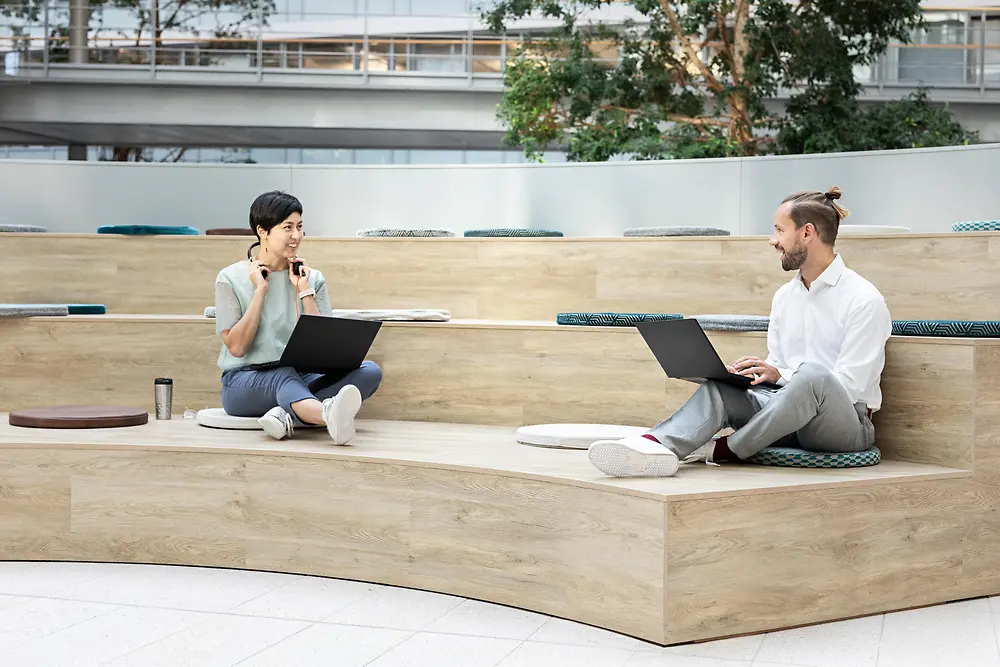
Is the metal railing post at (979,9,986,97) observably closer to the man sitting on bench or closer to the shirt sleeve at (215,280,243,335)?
the man sitting on bench

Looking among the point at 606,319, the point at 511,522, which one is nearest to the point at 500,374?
the point at 606,319

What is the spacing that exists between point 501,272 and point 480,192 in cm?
83

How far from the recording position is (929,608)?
107 inches

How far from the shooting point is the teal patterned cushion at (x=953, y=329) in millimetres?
2888

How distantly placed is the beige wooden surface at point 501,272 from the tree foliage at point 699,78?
116 inches

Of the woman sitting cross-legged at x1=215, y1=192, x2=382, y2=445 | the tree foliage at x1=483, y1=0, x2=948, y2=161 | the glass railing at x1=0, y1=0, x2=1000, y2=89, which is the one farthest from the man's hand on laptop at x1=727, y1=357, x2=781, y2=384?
the glass railing at x1=0, y1=0, x2=1000, y2=89

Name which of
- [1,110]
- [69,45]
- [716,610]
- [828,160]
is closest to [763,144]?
[828,160]

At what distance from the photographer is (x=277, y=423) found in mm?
3252

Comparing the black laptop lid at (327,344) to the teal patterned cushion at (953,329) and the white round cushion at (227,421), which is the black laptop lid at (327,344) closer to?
the white round cushion at (227,421)

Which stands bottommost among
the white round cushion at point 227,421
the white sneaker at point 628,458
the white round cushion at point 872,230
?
the white round cushion at point 227,421

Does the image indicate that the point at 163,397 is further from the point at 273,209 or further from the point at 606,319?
the point at 606,319

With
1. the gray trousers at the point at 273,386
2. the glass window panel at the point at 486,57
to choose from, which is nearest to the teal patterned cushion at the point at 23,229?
the gray trousers at the point at 273,386

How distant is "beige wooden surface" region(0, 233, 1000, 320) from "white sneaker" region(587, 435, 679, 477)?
5.51ft

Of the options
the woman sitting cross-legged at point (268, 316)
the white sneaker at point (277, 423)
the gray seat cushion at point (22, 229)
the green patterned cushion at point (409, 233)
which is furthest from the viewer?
the gray seat cushion at point (22, 229)
